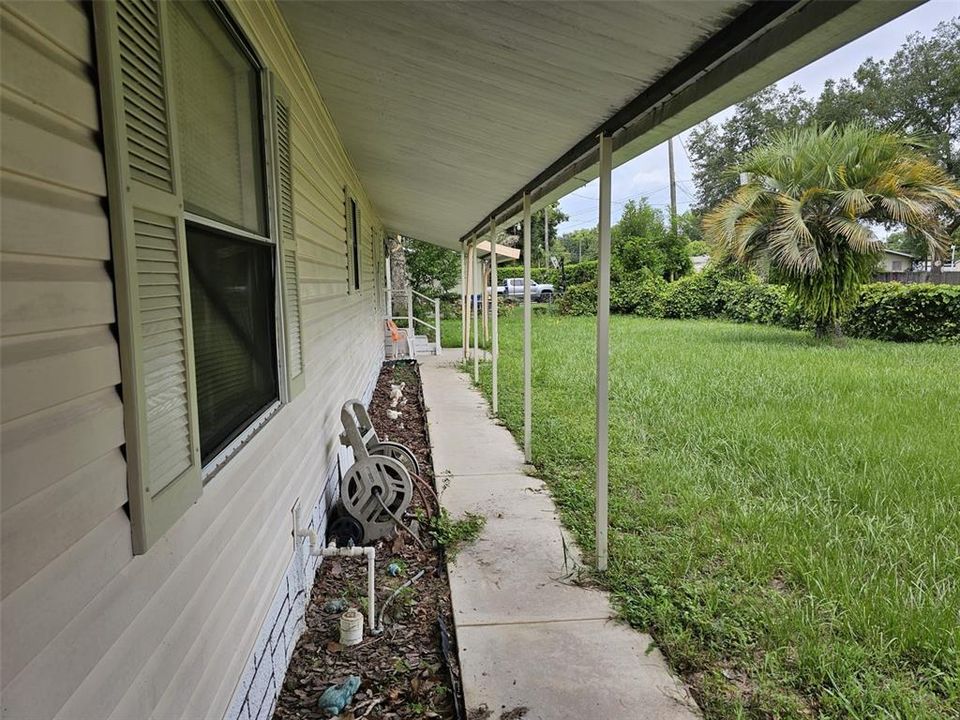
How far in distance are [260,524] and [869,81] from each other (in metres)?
33.4

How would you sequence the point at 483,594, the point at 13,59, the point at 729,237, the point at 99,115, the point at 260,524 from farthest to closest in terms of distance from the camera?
the point at 729,237 → the point at 483,594 → the point at 260,524 → the point at 99,115 → the point at 13,59

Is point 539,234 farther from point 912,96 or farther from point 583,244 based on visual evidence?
point 912,96

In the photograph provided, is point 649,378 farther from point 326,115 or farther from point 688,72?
point 688,72

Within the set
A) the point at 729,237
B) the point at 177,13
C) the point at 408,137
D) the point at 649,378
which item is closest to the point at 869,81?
the point at 729,237

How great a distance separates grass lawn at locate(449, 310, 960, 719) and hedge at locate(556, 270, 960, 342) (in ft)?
15.1

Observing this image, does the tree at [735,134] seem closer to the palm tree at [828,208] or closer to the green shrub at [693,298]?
the green shrub at [693,298]

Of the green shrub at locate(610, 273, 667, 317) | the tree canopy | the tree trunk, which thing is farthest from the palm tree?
the tree canopy

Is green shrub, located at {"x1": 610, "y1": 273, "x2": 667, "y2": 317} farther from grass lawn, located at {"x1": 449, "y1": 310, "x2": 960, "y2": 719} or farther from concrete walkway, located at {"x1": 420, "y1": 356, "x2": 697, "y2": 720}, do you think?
concrete walkway, located at {"x1": 420, "y1": 356, "x2": 697, "y2": 720}

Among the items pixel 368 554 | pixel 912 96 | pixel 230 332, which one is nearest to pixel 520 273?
pixel 912 96

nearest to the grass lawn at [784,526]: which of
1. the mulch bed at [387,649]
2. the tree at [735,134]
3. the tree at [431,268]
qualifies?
the mulch bed at [387,649]

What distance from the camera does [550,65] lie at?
6.69 ft

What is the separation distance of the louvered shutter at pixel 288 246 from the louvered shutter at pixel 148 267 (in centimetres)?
108

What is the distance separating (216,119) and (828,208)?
1197cm

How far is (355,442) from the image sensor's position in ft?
12.3
